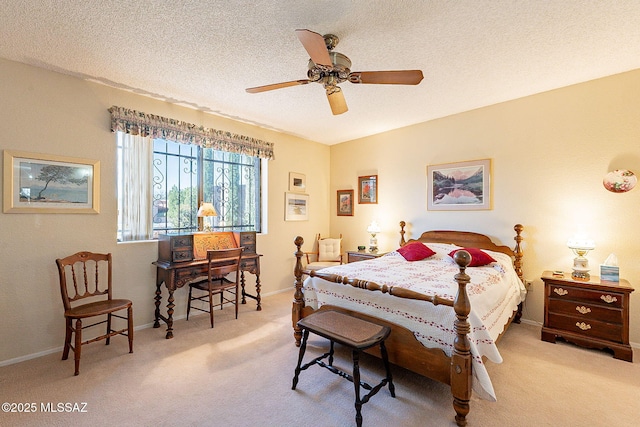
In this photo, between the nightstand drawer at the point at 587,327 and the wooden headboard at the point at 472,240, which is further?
the wooden headboard at the point at 472,240

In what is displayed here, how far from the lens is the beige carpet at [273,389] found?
191cm

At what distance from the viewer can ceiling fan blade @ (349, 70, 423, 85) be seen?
2150 mm

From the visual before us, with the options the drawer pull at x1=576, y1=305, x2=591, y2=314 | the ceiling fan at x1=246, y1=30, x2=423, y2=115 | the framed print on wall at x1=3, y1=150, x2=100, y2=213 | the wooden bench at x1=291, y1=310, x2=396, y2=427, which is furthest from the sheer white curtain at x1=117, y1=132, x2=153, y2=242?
the drawer pull at x1=576, y1=305, x2=591, y2=314

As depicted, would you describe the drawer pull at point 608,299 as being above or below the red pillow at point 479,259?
below

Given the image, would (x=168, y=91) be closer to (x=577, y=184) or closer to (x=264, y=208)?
(x=264, y=208)

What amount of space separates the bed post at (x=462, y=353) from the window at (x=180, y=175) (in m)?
3.47

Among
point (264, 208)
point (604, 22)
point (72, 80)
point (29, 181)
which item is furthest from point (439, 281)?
point (72, 80)

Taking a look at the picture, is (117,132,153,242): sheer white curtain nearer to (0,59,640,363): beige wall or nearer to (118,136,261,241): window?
(118,136,261,241): window

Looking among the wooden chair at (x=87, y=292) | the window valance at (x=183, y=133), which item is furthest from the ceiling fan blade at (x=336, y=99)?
the wooden chair at (x=87, y=292)

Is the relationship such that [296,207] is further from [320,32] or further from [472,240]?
[320,32]

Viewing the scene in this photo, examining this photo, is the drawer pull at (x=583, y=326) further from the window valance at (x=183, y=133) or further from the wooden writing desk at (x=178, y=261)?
the window valance at (x=183, y=133)

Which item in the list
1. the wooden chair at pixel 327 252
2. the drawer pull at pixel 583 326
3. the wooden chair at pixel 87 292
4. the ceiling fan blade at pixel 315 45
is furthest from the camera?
the wooden chair at pixel 327 252

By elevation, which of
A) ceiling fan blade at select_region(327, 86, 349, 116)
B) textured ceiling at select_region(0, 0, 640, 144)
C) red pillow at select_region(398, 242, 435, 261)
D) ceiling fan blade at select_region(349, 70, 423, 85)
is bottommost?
red pillow at select_region(398, 242, 435, 261)

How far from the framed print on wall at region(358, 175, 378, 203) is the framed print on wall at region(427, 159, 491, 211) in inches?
38.7
